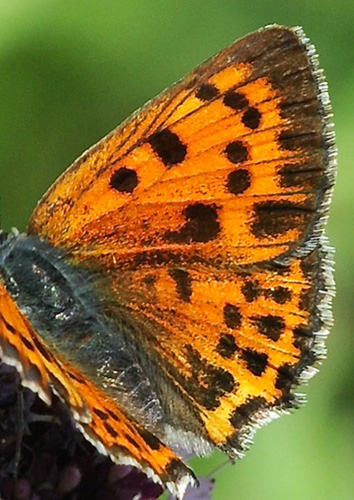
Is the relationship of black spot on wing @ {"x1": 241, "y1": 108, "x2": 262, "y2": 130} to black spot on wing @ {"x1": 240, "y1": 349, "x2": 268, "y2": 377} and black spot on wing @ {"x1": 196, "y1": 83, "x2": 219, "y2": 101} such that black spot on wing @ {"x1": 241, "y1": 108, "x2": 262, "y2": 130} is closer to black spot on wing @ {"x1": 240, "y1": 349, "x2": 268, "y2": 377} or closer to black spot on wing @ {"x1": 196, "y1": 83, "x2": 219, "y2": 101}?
black spot on wing @ {"x1": 196, "y1": 83, "x2": 219, "y2": 101}

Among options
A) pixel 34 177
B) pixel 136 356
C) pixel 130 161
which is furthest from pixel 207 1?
pixel 136 356

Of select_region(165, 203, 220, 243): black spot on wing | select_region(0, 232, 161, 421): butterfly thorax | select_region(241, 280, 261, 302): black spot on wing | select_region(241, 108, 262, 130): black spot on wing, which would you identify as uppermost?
select_region(241, 108, 262, 130): black spot on wing

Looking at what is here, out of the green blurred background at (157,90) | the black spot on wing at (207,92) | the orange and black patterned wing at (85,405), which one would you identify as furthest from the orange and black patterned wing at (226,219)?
the green blurred background at (157,90)

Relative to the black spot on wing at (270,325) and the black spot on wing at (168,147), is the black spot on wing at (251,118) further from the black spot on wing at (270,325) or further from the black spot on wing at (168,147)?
the black spot on wing at (270,325)

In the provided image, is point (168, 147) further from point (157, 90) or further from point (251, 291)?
point (157, 90)

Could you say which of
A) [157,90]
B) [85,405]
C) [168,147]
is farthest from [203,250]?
[157,90]

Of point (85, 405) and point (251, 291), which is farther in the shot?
point (251, 291)

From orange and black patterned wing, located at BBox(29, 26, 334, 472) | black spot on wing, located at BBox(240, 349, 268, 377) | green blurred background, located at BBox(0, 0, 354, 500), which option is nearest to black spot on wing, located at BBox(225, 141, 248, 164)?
orange and black patterned wing, located at BBox(29, 26, 334, 472)
